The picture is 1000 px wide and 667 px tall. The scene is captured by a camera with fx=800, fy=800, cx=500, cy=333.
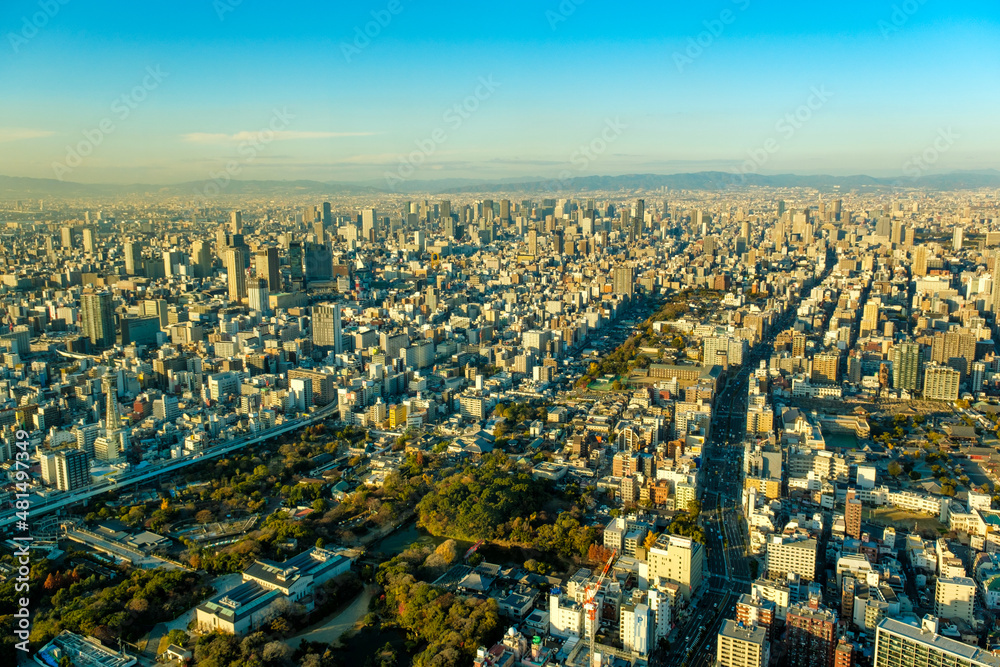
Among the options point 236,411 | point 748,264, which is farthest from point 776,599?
point 748,264

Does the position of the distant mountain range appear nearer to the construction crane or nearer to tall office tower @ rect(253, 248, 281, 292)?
tall office tower @ rect(253, 248, 281, 292)

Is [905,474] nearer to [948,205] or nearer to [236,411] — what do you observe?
[236,411]

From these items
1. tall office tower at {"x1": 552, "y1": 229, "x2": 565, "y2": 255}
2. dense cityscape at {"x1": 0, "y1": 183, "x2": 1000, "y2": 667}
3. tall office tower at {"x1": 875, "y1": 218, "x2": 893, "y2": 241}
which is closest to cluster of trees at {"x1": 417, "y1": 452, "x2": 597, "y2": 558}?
dense cityscape at {"x1": 0, "y1": 183, "x2": 1000, "y2": 667}

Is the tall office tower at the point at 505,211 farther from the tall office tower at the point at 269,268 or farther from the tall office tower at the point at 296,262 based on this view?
the tall office tower at the point at 269,268

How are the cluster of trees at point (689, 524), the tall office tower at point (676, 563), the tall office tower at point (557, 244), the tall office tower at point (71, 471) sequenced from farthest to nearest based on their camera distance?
the tall office tower at point (557, 244), the tall office tower at point (71, 471), the cluster of trees at point (689, 524), the tall office tower at point (676, 563)

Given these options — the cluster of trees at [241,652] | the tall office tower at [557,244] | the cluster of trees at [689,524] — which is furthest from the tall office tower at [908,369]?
the tall office tower at [557,244]

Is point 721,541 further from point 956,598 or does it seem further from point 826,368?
point 826,368
